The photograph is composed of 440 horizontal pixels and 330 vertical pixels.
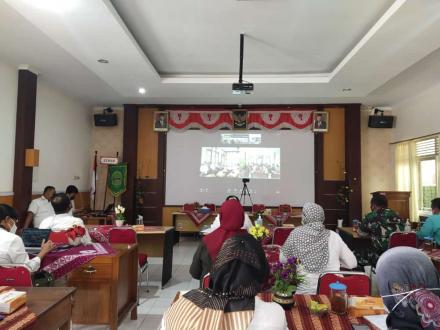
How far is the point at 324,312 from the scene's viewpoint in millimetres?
1659

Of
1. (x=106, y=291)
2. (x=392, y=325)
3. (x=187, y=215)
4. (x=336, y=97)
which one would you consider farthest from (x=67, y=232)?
(x=336, y=97)

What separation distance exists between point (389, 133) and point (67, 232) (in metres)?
7.82

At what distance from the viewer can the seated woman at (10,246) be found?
2.27 metres

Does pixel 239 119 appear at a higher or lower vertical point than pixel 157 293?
higher

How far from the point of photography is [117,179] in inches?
328

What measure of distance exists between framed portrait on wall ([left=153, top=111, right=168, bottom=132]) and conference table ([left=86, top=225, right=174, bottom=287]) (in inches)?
156

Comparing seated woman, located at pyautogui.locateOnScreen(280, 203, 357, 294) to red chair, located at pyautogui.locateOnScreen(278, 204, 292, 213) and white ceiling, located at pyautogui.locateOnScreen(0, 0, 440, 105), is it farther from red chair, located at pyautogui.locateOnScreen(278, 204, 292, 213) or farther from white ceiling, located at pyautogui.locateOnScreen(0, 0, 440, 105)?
red chair, located at pyautogui.locateOnScreen(278, 204, 292, 213)

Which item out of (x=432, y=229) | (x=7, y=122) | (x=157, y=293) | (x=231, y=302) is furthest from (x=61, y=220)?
(x=432, y=229)

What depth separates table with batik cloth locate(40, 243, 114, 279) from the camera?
8.45 ft

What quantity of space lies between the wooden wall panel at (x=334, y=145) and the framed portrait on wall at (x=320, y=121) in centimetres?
13

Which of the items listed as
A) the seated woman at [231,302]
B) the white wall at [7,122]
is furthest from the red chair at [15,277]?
the white wall at [7,122]

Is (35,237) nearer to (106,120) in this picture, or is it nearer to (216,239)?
(216,239)

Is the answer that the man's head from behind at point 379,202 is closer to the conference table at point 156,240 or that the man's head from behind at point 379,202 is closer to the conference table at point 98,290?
the conference table at point 156,240

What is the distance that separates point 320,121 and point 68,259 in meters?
6.83
